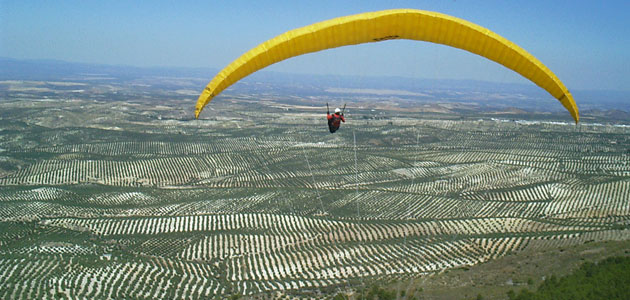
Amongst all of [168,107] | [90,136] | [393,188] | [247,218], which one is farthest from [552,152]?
[168,107]

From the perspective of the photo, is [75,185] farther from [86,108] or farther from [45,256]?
[86,108]

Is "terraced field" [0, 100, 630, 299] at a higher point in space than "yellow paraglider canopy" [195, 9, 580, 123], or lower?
lower

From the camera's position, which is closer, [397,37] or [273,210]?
[397,37]

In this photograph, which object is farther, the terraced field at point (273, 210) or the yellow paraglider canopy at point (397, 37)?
the terraced field at point (273, 210)

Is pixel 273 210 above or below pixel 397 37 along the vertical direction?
below

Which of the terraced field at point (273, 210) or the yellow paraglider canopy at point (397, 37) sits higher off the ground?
the yellow paraglider canopy at point (397, 37)
